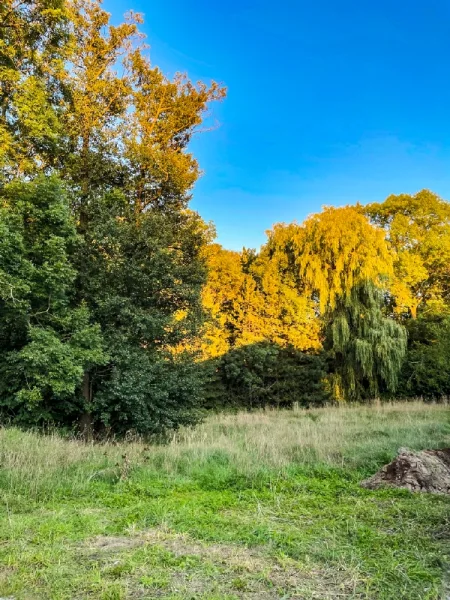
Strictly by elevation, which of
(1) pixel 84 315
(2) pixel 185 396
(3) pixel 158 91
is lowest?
(2) pixel 185 396

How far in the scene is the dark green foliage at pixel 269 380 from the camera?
18.6 meters

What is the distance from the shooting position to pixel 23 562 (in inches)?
114


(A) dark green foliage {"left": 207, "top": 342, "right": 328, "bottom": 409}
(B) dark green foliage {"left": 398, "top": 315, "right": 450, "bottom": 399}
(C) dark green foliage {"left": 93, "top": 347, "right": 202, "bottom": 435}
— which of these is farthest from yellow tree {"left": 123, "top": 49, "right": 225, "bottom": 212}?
(B) dark green foliage {"left": 398, "top": 315, "right": 450, "bottom": 399}

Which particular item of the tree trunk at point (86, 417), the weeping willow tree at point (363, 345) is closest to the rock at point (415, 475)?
the tree trunk at point (86, 417)

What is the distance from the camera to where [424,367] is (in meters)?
19.1

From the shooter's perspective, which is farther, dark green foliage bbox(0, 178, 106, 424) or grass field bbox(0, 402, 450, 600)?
dark green foliage bbox(0, 178, 106, 424)

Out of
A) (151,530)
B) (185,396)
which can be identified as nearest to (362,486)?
(151,530)

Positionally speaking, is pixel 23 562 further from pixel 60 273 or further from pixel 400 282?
pixel 400 282

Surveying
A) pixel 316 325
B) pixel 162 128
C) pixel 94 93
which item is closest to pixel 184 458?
pixel 162 128

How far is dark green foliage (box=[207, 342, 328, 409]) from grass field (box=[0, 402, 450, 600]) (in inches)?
460

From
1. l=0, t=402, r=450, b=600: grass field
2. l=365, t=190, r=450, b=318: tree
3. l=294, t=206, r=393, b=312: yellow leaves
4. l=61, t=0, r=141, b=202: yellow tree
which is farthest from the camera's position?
l=365, t=190, r=450, b=318: tree

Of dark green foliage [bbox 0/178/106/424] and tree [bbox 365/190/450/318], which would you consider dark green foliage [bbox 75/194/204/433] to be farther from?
tree [bbox 365/190/450/318]

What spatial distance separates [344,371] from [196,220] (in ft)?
38.7

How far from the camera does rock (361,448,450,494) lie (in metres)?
4.89
